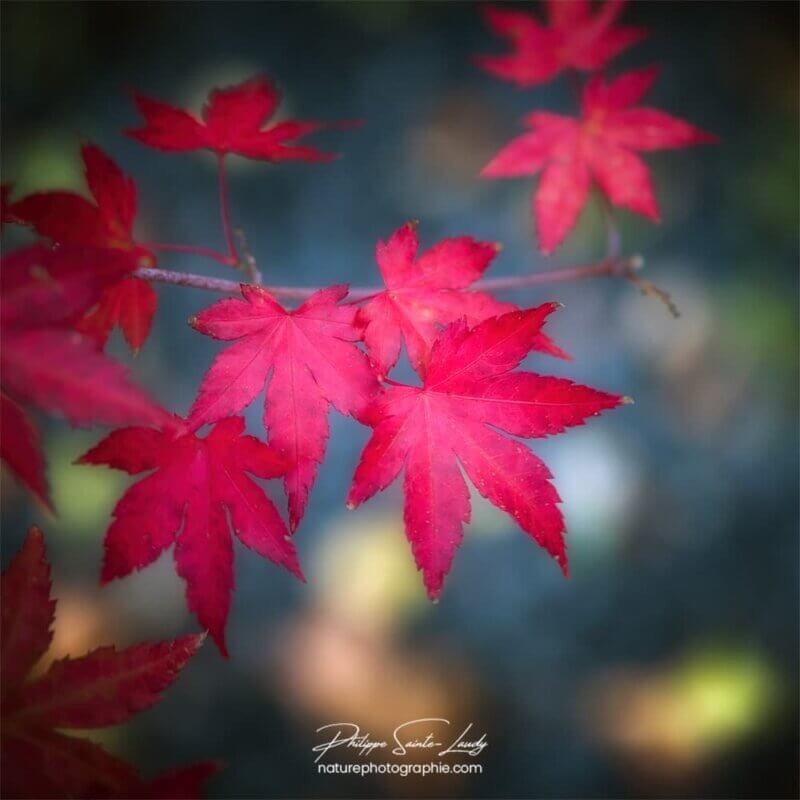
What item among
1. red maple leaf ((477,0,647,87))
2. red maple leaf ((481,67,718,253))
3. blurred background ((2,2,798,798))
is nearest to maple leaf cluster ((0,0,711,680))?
red maple leaf ((481,67,718,253))

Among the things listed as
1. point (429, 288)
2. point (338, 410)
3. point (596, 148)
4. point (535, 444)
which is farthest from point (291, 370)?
point (535, 444)

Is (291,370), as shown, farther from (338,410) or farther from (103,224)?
(103,224)

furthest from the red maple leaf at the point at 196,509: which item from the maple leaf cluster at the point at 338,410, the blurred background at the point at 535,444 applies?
the blurred background at the point at 535,444

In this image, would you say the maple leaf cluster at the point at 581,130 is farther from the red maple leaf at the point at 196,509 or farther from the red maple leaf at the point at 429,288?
the red maple leaf at the point at 196,509

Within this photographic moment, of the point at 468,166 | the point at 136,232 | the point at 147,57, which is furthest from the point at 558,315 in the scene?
the point at 147,57

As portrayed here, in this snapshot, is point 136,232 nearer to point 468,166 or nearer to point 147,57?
point 147,57

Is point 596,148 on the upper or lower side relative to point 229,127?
lower
